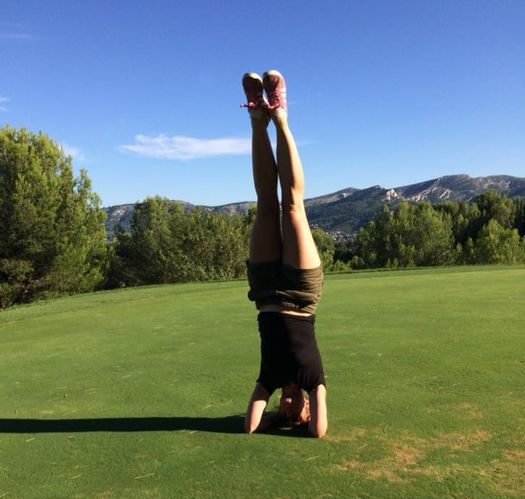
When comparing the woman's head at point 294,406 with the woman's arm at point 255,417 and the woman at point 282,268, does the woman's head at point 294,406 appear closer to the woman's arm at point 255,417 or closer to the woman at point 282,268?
the woman at point 282,268

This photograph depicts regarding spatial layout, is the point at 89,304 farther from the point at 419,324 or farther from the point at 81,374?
the point at 419,324

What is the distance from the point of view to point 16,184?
25.1 meters

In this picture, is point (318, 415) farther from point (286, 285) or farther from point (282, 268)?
point (282, 268)

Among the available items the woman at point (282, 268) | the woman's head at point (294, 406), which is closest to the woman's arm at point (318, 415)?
the woman at point (282, 268)

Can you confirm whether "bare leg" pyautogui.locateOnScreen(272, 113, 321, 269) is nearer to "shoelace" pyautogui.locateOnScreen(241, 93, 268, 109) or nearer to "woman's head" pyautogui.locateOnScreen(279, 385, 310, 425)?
"shoelace" pyautogui.locateOnScreen(241, 93, 268, 109)

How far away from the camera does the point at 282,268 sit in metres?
3.79

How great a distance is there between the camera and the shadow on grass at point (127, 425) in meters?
3.40

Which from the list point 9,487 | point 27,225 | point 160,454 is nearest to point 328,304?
point 160,454

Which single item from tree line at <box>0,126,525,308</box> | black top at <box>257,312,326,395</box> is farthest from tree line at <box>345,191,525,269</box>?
black top at <box>257,312,326,395</box>

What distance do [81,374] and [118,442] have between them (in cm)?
189

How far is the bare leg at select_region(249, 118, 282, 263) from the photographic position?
3840 millimetres

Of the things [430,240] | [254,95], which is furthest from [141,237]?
[254,95]

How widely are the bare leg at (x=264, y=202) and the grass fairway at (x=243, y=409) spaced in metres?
1.18

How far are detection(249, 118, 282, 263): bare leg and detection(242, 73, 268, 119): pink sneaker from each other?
0.06 m
